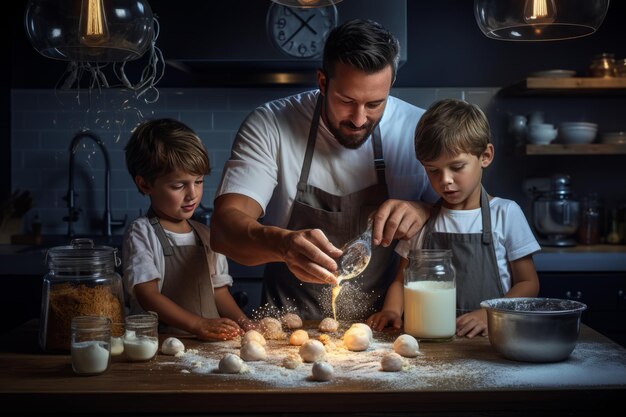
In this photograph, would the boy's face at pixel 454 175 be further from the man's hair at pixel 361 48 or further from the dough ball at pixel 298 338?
the dough ball at pixel 298 338

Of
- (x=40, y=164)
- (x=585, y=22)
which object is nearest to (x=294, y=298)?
(x=585, y=22)

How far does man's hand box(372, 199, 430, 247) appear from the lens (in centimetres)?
218

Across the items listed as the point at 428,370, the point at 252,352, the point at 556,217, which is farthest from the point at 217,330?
the point at 556,217

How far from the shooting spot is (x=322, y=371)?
1.60m

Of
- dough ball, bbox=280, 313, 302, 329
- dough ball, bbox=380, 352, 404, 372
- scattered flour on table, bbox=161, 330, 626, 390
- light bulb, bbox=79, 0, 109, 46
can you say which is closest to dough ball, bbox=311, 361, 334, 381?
scattered flour on table, bbox=161, 330, 626, 390

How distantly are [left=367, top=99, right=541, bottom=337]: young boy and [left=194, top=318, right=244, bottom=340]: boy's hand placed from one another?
520 mm

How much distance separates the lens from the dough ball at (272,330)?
6.60 ft

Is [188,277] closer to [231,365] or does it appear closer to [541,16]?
[231,365]

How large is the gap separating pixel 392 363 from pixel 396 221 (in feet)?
2.03

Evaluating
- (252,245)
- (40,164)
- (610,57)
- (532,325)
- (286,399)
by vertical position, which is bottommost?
(286,399)

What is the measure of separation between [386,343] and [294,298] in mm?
678

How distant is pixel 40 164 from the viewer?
4.50 metres

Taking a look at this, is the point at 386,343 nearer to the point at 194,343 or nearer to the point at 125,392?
the point at 194,343

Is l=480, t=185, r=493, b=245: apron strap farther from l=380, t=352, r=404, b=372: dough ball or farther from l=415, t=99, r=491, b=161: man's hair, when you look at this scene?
l=380, t=352, r=404, b=372: dough ball
